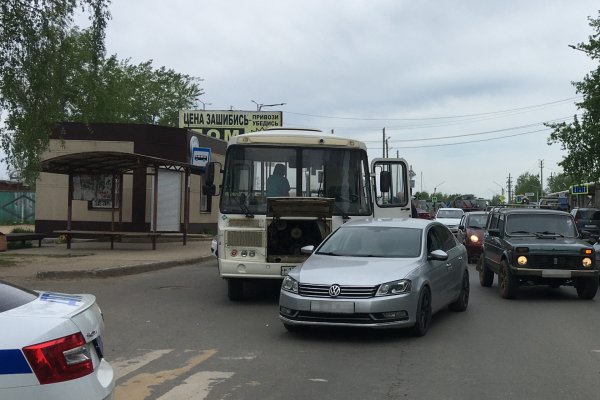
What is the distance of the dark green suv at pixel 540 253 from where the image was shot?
36.7 feet

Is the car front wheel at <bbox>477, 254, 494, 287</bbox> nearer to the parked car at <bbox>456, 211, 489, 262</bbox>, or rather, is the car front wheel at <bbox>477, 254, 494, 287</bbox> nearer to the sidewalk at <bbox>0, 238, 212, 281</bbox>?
the parked car at <bbox>456, 211, 489, 262</bbox>

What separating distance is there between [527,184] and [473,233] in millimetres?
152363

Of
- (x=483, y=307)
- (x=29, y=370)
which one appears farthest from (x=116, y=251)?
(x=29, y=370)

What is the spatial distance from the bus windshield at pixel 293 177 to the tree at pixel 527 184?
495ft

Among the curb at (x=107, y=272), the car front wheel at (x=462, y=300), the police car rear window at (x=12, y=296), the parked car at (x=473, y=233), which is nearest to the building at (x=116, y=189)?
the curb at (x=107, y=272)

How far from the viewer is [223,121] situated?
143ft

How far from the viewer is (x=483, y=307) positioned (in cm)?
1096

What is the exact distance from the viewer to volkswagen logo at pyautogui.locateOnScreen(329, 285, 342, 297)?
764cm

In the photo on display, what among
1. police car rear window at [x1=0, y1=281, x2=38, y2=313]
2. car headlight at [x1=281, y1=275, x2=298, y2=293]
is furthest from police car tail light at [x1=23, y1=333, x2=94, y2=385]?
car headlight at [x1=281, y1=275, x2=298, y2=293]

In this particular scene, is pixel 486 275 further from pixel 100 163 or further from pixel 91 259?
pixel 100 163

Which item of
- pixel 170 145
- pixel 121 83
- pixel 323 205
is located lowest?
pixel 323 205

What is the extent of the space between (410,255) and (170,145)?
1950 centimetres

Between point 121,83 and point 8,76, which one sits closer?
point 8,76

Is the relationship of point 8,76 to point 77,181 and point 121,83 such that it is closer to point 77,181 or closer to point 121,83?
point 77,181
